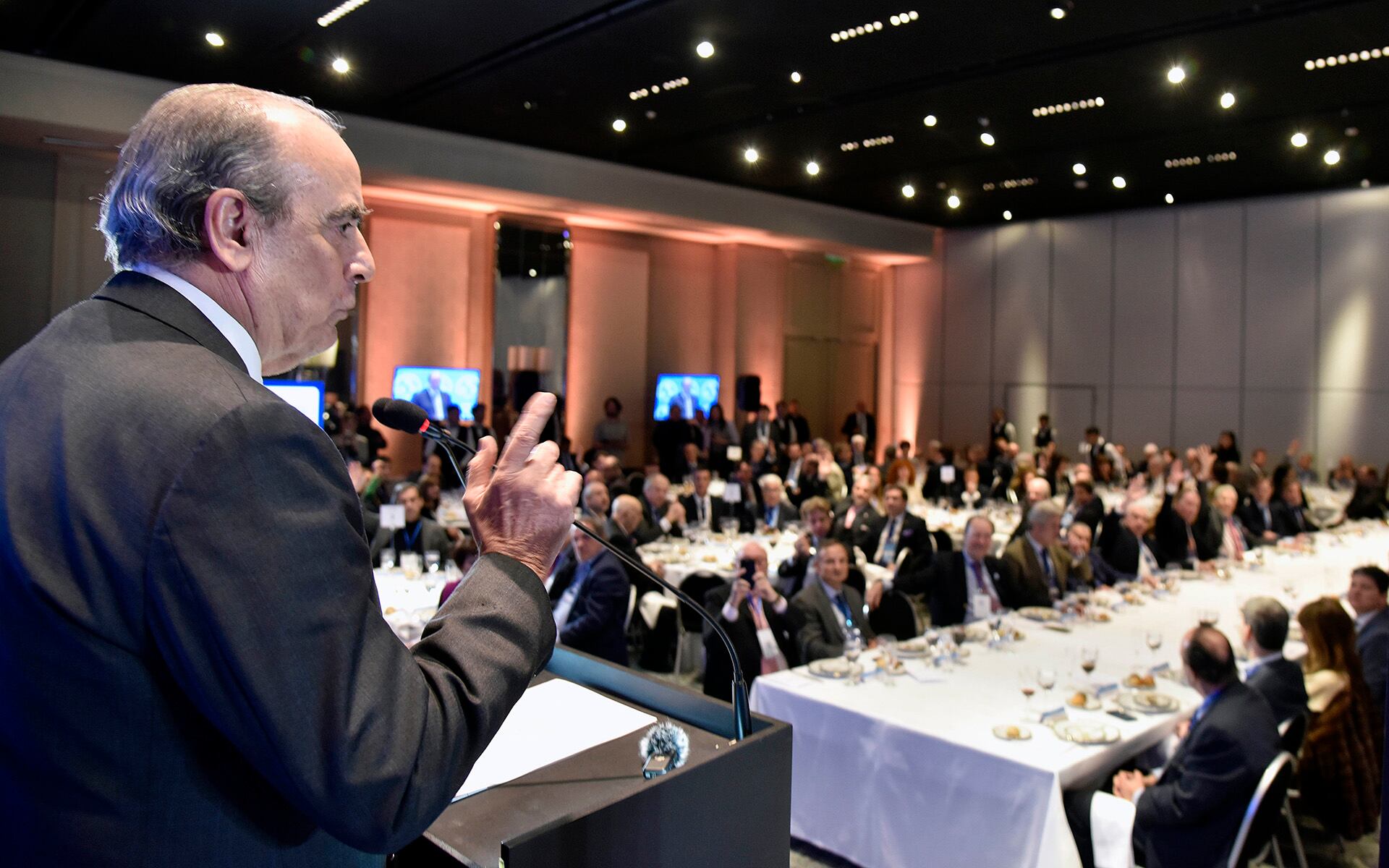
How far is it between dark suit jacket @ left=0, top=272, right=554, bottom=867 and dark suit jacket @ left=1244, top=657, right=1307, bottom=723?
3814mm

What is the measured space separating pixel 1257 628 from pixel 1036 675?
0.87 metres

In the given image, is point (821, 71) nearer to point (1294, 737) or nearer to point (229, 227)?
point (1294, 737)

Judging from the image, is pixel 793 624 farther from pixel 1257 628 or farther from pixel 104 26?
pixel 104 26

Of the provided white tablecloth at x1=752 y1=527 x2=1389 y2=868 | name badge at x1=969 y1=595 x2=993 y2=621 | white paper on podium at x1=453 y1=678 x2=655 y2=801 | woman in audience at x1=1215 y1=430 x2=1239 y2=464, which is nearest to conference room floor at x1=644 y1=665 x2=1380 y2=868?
white tablecloth at x1=752 y1=527 x2=1389 y2=868

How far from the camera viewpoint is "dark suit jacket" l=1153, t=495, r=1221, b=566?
295 inches

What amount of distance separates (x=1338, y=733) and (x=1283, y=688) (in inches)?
12.9

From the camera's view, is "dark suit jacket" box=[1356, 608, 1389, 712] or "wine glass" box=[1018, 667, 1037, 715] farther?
"dark suit jacket" box=[1356, 608, 1389, 712]

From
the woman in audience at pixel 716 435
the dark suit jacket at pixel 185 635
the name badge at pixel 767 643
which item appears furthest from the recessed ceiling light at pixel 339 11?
the woman in audience at pixel 716 435

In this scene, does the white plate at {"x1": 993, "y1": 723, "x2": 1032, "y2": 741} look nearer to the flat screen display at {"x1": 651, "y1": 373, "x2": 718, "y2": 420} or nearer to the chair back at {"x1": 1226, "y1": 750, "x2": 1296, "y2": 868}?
the chair back at {"x1": 1226, "y1": 750, "x2": 1296, "y2": 868}

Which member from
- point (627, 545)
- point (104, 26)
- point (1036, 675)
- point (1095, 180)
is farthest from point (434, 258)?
point (1036, 675)

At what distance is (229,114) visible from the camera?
84 centimetres

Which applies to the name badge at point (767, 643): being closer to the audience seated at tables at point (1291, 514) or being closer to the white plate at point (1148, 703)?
the white plate at point (1148, 703)

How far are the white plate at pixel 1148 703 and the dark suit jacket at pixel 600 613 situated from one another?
238 centimetres

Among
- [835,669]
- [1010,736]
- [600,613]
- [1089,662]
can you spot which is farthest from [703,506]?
[1010,736]
